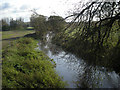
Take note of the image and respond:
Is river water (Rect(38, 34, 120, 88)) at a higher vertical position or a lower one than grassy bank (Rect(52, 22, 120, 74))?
lower

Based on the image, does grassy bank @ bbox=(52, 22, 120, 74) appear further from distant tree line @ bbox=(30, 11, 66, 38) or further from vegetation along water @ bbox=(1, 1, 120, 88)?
distant tree line @ bbox=(30, 11, 66, 38)

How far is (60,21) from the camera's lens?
3422mm

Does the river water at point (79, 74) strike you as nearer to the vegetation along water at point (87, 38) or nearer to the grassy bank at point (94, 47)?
the vegetation along water at point (87, 38)

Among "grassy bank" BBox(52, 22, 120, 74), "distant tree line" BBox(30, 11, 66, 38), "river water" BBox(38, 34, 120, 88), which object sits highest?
"distant tree line" BBox(30, 11, 66, 38)

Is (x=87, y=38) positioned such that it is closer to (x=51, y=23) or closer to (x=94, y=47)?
(x=94, y=47)

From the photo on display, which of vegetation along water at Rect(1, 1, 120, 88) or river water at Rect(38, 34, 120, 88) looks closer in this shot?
vegetation along water at Rect(1, 1, 120, 88)

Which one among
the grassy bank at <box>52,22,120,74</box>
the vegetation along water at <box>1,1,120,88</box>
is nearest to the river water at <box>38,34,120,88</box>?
the vegetation along water at <box>1,1,120,88</box>

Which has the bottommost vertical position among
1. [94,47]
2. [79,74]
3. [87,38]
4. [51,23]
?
[79,74]

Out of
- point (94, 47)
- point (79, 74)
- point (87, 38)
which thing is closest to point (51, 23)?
point (87, 38)

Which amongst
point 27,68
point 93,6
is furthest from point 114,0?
point 27,68

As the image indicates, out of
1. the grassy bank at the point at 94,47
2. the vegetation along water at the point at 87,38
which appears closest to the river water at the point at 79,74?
the vegetation along water at the point at 87,38

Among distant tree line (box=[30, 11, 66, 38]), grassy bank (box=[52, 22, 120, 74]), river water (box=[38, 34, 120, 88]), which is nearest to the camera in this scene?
grassy bank (box=[52, 22, 120, 74])

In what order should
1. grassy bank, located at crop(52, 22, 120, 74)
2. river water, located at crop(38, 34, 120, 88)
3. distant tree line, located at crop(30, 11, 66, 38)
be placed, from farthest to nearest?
distant tree line, located at crop(30, 11, 66, 38) < river water, located at crop(38, 34, 120, 88) < grassy bank, located at crop(52, 22, 120, 74)

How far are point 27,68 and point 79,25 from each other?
13.0 ft
